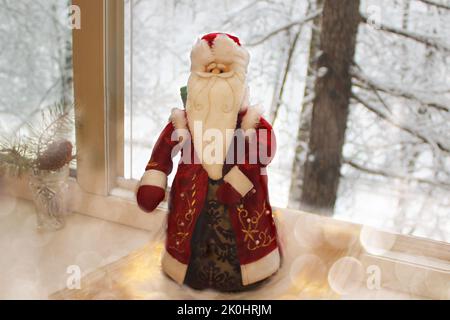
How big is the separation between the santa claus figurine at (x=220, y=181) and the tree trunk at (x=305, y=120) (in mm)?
195

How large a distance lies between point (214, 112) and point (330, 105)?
274 millimetres

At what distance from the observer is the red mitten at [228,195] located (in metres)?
0.75

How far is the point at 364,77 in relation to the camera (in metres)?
0.90

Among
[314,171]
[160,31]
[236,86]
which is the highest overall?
[160,31]

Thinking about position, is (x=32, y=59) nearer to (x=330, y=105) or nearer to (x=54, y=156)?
(x=54, y=156)

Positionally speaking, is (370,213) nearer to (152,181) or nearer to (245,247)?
(245,247)

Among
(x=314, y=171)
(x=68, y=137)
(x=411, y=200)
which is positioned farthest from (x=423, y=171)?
(x=68, y=137)

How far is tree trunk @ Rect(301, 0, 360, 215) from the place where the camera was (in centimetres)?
89

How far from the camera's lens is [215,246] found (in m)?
0.78

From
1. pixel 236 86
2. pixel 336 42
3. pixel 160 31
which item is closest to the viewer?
pixel 236 86

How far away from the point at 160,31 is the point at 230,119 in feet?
1.15

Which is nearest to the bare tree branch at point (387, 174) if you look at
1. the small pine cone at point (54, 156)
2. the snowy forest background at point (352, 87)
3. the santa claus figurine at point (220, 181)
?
the snowy forest background at point (352, 87)

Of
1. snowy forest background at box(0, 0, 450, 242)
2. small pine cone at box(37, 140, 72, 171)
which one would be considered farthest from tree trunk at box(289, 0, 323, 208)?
small pine cone at box(37, 140, 72, 171)

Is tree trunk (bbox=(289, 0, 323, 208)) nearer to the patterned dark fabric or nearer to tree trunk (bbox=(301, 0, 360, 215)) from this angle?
tree trunk (bbox=(301, 0, 360, 215))
